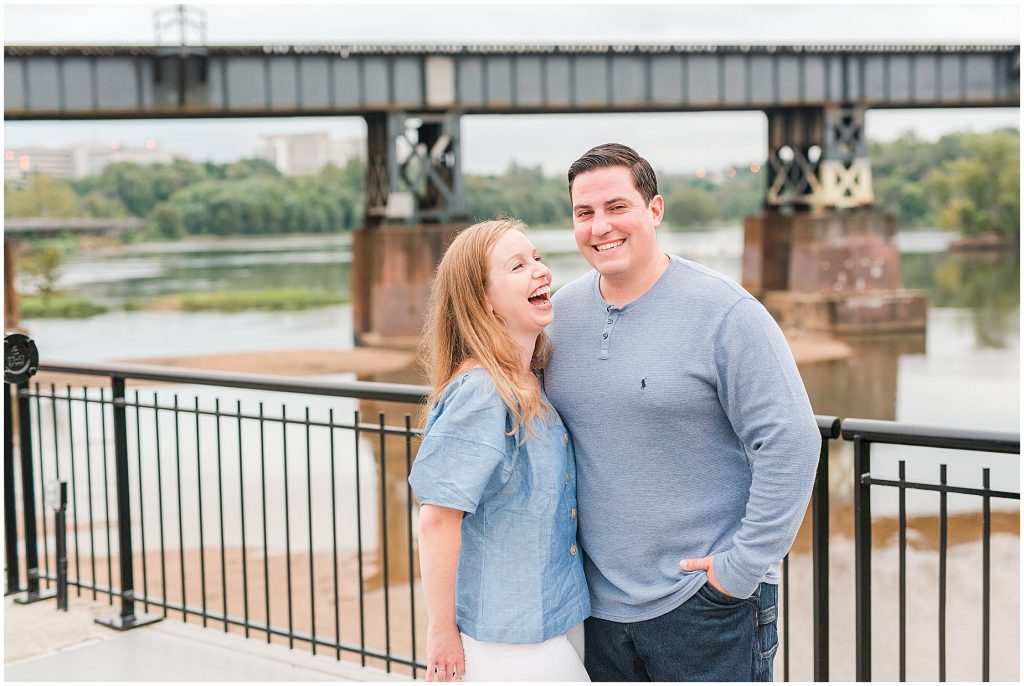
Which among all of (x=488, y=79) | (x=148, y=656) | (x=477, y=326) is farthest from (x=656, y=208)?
(x=488, y=79)

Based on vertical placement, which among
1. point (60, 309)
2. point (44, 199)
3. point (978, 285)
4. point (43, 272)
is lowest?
point (60, 309)

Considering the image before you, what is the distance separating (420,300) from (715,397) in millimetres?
31476

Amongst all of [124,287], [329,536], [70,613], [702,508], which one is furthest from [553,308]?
[124,287]

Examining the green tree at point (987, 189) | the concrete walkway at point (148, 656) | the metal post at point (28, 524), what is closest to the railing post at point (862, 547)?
the concrete walkway at point (148, 656)

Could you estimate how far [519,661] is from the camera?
2967mm

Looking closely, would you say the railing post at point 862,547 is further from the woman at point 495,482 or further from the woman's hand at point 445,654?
the woman's hand at point 445,654

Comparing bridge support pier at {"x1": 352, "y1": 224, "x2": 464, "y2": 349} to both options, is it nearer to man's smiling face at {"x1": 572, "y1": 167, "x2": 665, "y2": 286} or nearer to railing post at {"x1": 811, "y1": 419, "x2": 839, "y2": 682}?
railing post at {"x1": 811, "y1": 419, "x2": 839, "y2": 682}

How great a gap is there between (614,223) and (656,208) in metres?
0.18

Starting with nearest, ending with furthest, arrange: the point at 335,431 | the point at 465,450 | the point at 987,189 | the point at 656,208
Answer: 1. the point at 465,450
2. the point at 656,208
3. the point at 335,431
4. the point at 987,189

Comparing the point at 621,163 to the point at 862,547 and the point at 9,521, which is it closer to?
the point at 862,547

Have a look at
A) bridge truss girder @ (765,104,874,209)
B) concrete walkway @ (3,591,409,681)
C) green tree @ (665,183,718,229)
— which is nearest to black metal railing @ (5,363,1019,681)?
concrete walkway @ (3,591,409,681)

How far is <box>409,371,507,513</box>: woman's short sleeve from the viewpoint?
2.84 m

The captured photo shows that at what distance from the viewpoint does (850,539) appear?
11.9 metres

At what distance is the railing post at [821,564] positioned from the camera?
4.05 metres
